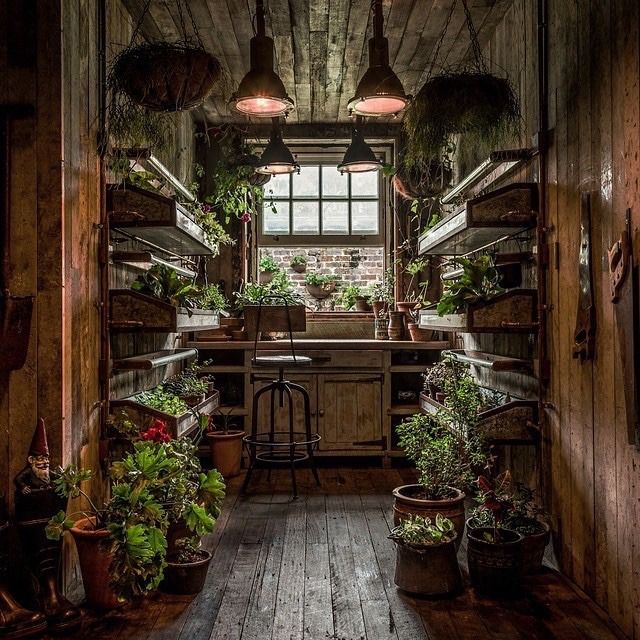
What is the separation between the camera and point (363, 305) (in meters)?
6.30

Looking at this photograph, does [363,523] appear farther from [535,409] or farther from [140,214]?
[140,214]

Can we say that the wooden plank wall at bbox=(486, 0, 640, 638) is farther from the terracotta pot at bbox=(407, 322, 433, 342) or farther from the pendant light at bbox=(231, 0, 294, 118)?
the terracotta pot at bbox=(407, 322, 433, 342)

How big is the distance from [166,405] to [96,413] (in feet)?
1.63

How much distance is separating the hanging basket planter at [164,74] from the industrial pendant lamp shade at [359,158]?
2377 millimetres

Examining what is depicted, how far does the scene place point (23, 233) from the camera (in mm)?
2883

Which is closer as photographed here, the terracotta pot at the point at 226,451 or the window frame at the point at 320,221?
the terracotta pot at the point at 226,451

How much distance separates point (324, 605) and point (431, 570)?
0.48 meters

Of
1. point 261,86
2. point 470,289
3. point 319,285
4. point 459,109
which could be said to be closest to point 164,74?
point 261,86

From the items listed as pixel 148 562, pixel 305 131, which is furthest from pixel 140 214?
pixel 305 131

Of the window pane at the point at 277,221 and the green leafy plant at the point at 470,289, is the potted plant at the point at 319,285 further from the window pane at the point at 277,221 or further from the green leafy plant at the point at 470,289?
the green leafy plant at the point at 470,289

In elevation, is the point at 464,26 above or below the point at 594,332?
above

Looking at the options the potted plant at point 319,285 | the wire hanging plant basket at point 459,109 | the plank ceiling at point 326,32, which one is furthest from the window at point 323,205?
the wire hanging plant basket at point 459,109

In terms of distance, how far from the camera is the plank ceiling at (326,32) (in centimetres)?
409

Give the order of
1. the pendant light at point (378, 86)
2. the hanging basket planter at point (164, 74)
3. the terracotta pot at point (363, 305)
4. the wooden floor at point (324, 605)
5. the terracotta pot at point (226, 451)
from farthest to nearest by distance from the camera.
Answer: the terracotta pot at point (363, 305) → the terracotta pot at point (226, 451) → the pendant light at point (378, 86) → the hanging basket planter at point (164, 74) → the wooden floor at point (324, 605)
